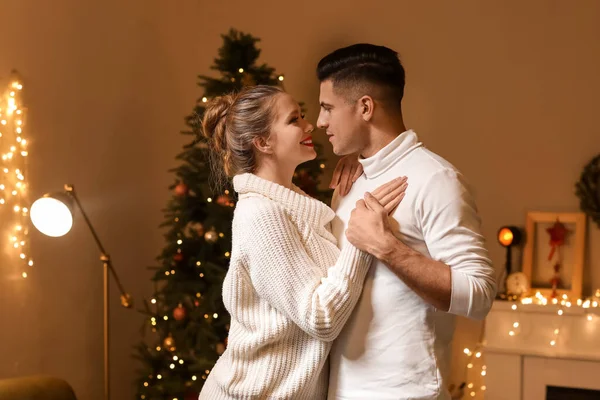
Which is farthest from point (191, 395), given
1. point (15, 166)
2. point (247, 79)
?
point (247, 79)

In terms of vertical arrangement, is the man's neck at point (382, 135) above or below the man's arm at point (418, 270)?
above

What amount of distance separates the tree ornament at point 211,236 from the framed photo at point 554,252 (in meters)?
1.83

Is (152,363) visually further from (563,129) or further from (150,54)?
(563,129)

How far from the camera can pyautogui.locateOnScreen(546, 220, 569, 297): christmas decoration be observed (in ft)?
15.0

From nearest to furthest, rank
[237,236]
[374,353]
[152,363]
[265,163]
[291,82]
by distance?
[374,353]
[237,236]
[265,163]
[152,363]
[291,82]

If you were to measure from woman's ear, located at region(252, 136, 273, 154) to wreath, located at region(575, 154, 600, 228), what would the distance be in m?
2.90

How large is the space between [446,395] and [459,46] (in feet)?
11.0

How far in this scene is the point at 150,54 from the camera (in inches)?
203

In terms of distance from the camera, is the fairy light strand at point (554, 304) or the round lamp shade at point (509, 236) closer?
the fairy light strand at point (554, 304)

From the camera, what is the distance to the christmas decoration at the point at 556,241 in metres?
4.57

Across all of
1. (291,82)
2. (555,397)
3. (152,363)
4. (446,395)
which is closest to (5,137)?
→ (152,363)

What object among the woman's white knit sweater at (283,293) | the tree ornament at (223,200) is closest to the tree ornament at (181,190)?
the tree ornament at (223,200)

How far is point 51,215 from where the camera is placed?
3.48m

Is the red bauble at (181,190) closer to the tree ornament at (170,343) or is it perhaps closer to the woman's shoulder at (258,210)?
the tree ornament at (170,343)
